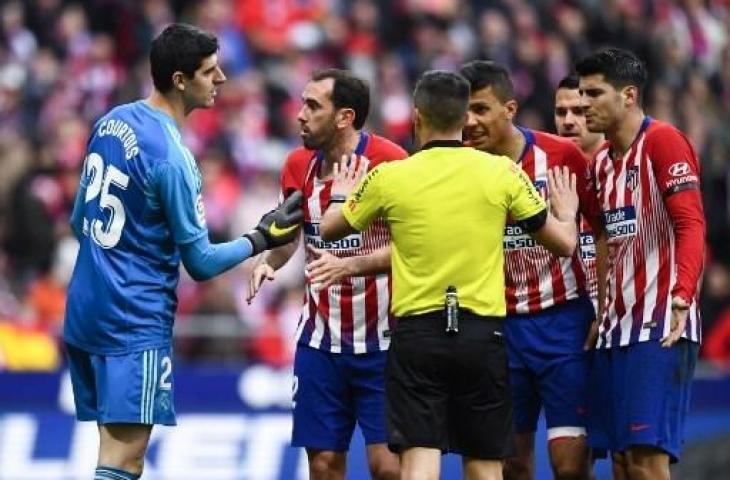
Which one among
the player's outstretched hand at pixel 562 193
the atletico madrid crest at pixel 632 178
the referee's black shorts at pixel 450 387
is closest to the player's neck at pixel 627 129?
the atletico madrid crest at pixel 632 178

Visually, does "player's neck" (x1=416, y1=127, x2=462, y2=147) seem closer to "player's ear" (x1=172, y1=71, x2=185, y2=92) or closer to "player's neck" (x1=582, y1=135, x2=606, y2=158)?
"player's ear" (x1=172, y1=71, x2=185, y2=92)

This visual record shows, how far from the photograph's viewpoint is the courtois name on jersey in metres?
8.36

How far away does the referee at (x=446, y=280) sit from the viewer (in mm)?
8180

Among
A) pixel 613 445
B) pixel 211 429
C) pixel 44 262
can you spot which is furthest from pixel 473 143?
pixel 44 262

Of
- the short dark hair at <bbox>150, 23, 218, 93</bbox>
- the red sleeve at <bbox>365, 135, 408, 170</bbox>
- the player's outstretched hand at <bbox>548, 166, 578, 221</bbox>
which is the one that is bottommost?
the player's outstretched hand at <bbox>548, 166, 578, 221</bbox>

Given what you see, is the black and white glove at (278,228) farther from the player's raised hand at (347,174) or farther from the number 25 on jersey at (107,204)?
the number 25 on jersey at (107,204)

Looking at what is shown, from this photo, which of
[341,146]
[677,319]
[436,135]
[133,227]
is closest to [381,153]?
[341,146]

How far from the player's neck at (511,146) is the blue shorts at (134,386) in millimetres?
1974

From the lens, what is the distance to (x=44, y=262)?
15.5 metres

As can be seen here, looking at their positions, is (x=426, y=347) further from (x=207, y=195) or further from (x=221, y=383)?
(x=207, y=195)

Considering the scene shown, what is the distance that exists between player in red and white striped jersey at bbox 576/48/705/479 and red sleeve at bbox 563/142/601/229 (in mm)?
128

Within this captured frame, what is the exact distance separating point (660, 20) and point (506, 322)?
12296 millimetres

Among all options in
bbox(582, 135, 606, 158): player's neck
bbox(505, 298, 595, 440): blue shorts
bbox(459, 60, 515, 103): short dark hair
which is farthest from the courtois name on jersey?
bbox(582, 135, 606, 158): player's neck

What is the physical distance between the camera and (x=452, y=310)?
26.8ft
